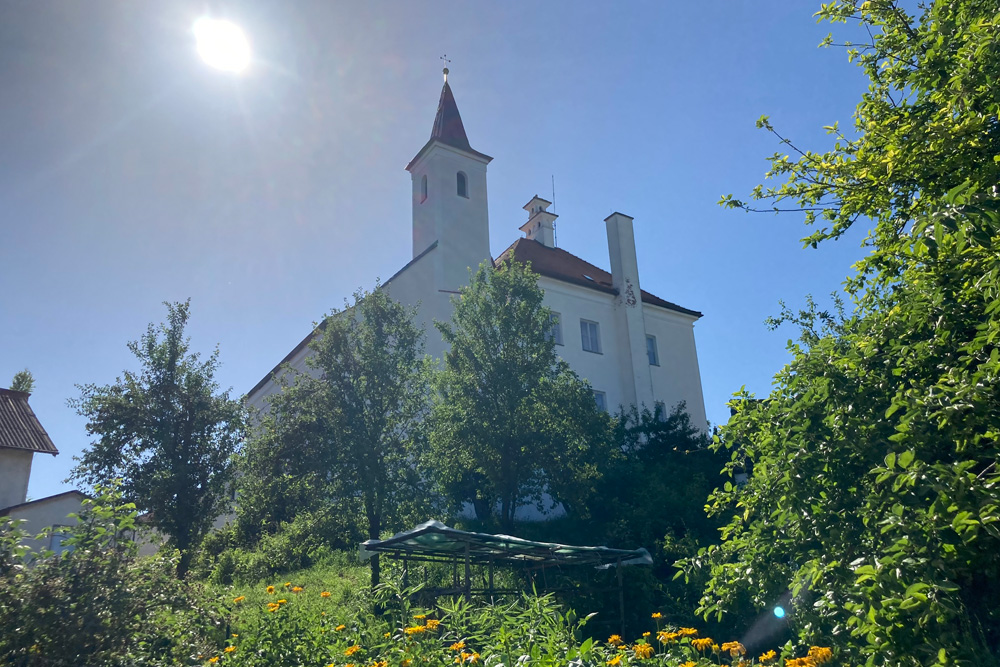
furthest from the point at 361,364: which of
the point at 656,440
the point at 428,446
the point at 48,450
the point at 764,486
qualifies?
the point at 48,450

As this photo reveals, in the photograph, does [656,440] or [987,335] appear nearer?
[987,335]

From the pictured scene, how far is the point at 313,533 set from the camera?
1638cm

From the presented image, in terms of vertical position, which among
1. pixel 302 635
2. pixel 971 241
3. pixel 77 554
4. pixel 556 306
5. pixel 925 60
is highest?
pixel 556 306

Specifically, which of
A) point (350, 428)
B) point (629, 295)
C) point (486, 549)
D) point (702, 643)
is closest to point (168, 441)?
point (350, 428)

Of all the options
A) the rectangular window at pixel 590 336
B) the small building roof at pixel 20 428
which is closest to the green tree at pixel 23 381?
the small building roof at pixel 20 428

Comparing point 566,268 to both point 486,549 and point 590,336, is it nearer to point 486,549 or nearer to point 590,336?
point 590,336

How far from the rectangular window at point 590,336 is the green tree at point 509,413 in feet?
30.7

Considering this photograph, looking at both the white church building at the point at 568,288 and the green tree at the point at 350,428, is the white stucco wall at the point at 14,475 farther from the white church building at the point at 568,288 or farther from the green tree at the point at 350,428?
the green tree at the point at 350,428

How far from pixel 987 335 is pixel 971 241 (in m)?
0.51

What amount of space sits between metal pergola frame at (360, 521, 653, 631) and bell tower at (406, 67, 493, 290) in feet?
45.8

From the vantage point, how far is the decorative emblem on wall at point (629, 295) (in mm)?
30562

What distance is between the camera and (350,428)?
1686cm

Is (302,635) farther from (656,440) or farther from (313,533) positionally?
(656,440)

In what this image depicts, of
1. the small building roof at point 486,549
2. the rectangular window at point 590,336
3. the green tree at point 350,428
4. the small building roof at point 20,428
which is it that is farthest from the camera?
the rectangular window at point 590,336
